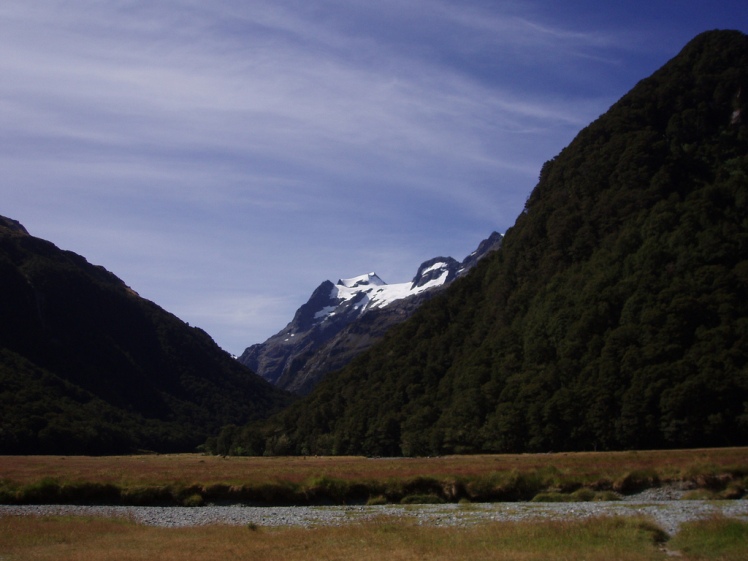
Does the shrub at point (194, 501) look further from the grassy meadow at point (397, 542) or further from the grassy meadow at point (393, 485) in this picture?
the grassy meadow at point (397, 542)

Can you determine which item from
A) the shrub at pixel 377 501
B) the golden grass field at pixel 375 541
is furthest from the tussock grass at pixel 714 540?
the shrub at pixel 377 501

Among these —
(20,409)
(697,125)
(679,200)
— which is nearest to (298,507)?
(679,200)

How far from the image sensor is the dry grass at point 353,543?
22.6 meters

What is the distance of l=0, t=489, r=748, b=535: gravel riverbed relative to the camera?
30642mm

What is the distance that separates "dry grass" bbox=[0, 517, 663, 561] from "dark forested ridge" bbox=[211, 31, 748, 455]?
45.3 meters

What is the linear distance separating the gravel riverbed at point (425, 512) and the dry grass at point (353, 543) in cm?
264

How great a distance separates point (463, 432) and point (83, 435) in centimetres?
7917

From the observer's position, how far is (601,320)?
8531 centimetres

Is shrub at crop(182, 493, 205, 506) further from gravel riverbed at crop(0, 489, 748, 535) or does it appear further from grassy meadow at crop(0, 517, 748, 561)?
grassy meadow at crop(0, 517, 748, 561)

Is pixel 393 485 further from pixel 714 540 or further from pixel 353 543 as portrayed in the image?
pixel 714 540

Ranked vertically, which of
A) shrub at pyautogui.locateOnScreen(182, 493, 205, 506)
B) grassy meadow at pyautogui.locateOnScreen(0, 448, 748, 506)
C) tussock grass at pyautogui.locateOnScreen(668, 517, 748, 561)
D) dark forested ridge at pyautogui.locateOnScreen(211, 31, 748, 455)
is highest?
dark forested ridge at pyautogui.locateOnScreen(211, 31, 748, 455)

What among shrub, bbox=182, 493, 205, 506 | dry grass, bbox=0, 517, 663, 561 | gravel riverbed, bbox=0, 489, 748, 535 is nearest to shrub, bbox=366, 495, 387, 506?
gravel riverbed, bbox=0, 489, 748, 535

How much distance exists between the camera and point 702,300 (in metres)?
75.1

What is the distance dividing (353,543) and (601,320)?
6594 cm
